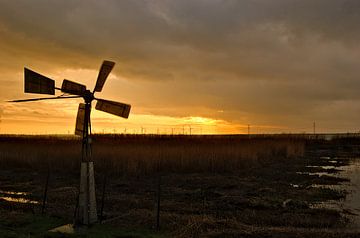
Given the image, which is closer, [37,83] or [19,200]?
[37,83]

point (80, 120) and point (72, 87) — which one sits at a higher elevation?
point (72, 87)

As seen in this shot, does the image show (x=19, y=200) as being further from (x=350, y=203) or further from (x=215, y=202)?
(x=350, y=203)

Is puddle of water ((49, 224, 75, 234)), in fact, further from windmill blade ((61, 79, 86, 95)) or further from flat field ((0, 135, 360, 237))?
windmill blade ((61, 79, 86, 95))

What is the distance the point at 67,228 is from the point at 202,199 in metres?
4.63

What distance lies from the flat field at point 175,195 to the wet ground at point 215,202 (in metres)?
0.02

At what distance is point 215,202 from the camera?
10.5 metres

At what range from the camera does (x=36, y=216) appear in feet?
27.3

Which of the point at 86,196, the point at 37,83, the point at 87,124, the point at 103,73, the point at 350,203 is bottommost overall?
the point at 350,203

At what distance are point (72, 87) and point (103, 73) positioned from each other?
698mm

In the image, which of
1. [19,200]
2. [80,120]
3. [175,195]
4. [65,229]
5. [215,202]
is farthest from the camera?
[175,195]

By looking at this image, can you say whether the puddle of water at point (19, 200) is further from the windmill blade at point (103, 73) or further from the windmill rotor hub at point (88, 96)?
the windmill blade at point (103, 73)

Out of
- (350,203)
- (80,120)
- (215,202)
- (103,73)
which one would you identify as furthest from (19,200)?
(350,203)

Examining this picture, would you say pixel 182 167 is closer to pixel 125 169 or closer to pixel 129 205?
pixel 125 169

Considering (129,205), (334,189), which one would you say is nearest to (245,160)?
(334,189)
